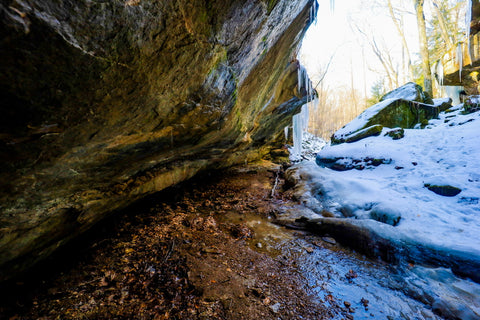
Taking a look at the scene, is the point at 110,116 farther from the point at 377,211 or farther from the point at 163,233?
the point at 377,211

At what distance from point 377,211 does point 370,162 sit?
414 centimetres

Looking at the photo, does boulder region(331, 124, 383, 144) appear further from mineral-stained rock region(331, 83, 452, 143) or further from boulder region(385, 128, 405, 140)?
boulder region(385, 128, 405, 140)

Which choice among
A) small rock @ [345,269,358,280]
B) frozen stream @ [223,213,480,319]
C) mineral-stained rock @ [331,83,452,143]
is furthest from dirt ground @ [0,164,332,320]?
mineral-stained rock @ [331,83,452,143]

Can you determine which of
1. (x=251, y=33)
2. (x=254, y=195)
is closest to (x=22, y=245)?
(x=251, y=33)

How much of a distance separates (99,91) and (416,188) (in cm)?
789

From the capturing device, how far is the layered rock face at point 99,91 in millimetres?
1313

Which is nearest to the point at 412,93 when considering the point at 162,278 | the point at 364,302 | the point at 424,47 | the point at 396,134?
the point at 396,134

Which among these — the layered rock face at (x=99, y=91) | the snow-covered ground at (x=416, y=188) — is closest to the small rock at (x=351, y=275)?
the snow-covered ground at (x=416, y=188)

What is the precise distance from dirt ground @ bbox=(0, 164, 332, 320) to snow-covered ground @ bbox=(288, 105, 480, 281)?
2.43 meters

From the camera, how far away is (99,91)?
1.83 metres

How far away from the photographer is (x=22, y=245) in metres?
2.49

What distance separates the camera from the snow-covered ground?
3.65m

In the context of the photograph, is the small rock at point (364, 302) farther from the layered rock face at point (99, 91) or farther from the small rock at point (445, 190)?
the small rock at point (445, 190)

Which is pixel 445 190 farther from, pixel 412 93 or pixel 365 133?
pixel 412 93
